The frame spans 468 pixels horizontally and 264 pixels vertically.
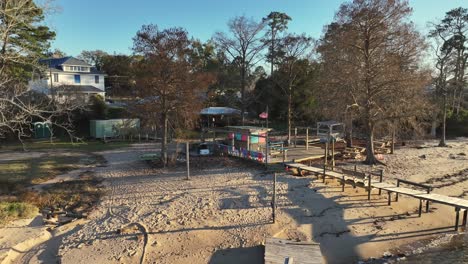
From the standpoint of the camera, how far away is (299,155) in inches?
787

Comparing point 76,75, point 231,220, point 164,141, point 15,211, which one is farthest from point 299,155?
point 76,75

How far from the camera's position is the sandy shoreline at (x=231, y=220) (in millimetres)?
9500

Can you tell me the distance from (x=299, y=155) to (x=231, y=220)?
9765 millimetres

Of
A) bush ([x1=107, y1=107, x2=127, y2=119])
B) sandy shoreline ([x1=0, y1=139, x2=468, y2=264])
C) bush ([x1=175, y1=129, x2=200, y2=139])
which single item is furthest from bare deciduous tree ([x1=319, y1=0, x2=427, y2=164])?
bush ([x1=107, y1=107, x2=127, y2=119])

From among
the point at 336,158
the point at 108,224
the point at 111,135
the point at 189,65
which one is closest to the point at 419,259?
the point at 108,224

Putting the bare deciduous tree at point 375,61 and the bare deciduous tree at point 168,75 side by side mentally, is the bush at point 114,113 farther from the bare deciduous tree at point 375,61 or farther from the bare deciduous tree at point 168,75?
the bare deciduous tree at point 375,61

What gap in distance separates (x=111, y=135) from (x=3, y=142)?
956 cm

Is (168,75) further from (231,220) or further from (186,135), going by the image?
(186,135)

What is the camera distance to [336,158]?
2130 cm

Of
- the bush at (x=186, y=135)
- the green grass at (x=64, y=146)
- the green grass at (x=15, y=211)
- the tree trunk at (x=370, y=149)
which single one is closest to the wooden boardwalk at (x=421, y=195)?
the tree trunk at (x=370, y=149)

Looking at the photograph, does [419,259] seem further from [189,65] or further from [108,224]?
[189,65]

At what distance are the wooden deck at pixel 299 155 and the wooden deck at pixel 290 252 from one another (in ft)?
30.3

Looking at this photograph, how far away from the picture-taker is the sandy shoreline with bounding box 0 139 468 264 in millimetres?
9500

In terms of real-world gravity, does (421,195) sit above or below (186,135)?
below
